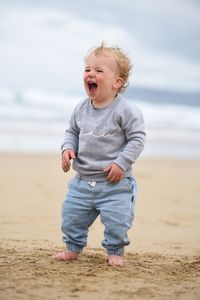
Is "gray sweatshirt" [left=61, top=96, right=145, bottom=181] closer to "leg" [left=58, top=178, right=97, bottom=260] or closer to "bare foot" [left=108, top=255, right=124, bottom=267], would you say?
"leg" [left=58, top=178, right=97, bottom=260]

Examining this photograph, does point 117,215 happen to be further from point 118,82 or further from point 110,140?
point 118,82

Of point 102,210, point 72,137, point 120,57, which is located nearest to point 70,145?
point 72,137

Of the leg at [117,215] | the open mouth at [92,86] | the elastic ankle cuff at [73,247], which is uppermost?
the open mouth at [92,86]

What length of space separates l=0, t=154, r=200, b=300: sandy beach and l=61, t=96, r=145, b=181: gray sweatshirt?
25.0 inches

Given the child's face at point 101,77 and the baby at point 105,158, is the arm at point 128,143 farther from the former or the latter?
the child's face at point 101,77

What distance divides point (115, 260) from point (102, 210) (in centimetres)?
34

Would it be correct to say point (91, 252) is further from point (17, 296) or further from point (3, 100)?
point (3, 100)

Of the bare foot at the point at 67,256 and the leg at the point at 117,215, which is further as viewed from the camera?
the bare foot at the point at 67,256

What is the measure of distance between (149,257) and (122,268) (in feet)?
2.11

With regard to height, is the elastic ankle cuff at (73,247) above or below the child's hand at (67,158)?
below

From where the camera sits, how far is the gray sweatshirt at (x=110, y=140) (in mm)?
3996

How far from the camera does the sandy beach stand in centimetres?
328

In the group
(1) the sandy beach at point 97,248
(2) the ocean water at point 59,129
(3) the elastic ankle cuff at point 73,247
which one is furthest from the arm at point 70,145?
(2) the ocean water at point 59,129

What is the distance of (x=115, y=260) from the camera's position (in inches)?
157
